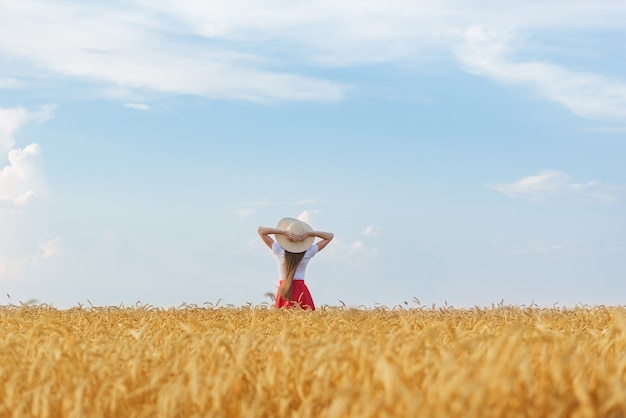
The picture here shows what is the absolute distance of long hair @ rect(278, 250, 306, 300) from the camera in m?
12.9

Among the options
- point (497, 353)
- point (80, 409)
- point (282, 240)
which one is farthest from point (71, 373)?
point (282, 240)

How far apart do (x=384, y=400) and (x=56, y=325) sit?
13.3 feet

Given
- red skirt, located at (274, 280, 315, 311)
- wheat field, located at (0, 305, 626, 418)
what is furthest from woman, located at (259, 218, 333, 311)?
wheat field, located at (0, 305, 626, 418)

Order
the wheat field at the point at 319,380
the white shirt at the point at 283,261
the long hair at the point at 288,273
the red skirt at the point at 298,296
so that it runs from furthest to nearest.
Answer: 1. the white shirt at the point at 283,261
2. the long hair at the point at 288,273
3. the red skirt at the point at 298,296
4. the wheat field at the point at 319,380

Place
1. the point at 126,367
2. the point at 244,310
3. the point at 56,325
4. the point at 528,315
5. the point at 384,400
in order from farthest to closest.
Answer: the point at 244,310
the point at 528,315
the point at 56,325
the point at 126,367
the point at 384,400

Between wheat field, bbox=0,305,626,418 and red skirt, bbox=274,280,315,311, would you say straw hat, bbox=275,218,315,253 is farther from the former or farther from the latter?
wheat field, bbox=0,305,626,418

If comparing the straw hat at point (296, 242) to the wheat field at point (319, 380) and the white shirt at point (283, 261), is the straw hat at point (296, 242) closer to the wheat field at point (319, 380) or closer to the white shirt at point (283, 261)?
the white shirt at point (283, 261)

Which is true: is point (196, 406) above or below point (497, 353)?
below

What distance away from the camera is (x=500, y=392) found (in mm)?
3459

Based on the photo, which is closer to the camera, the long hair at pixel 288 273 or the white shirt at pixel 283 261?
the long hair at pixel 288 273

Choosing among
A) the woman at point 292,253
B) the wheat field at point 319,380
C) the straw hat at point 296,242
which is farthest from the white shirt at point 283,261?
the wheat field at point 319,380

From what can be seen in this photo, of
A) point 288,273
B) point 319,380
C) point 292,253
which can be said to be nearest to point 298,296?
point 288,273

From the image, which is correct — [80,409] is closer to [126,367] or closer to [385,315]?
[126,367]

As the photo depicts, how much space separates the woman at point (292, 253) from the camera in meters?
12.9
